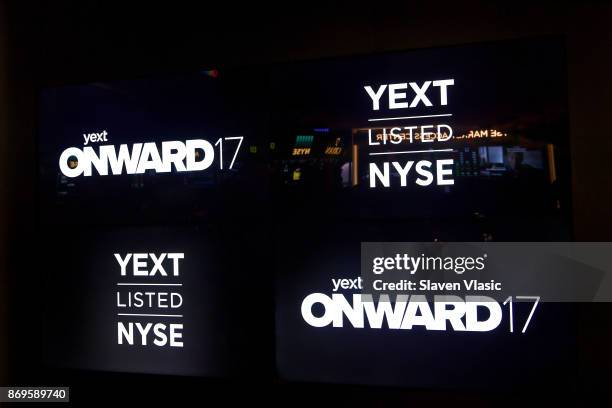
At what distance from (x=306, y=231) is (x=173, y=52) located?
3.78ft

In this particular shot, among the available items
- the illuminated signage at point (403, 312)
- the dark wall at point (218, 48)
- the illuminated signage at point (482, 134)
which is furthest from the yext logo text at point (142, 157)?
the illuminated signage at point (482, 134)

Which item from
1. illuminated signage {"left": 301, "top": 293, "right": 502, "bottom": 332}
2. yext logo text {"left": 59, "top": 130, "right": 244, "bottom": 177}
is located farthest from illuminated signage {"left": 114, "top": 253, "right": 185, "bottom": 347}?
illuminated signage {"left": 301, "top": 293, "right": 502, "bottom": 332}

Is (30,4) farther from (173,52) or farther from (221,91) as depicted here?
(221,91)

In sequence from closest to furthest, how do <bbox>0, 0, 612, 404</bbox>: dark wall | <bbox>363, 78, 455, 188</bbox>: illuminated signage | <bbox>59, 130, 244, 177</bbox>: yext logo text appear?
1. <bbox>0, 0, 612, 404</bbox>: dark wall
2. <bbox>363, 78, 455, 188</bbox>: illuminated signage
3. <bbox>59, 130, 244, 177</bbox>: yext logo text

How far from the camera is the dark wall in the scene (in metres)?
2.32

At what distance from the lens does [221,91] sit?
2.69m

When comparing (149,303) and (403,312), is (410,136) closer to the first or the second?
(403,312)

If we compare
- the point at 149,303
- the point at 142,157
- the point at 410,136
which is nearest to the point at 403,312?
the point at 410,136

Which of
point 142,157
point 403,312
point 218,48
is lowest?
point 403,312

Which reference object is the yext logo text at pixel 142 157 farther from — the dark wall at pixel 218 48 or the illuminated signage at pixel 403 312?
the illuminated signage at pixel 403 312

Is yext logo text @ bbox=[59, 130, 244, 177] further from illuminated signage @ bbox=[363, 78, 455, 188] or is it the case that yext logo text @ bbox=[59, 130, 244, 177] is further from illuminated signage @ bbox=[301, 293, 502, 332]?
illuminated signage @ bbox=[301, 293, 502, 332]

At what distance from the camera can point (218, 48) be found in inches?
109

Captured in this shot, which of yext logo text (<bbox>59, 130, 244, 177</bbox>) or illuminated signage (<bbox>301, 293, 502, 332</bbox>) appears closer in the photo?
illuminated signage (<bbox>301, 293, 502, 332</bbox>)

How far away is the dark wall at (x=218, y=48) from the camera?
232cm
